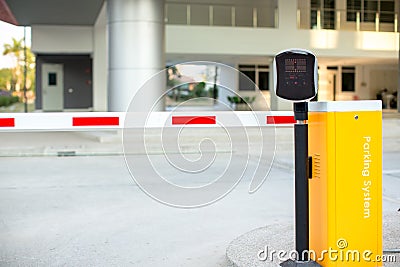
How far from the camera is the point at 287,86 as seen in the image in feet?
12.5

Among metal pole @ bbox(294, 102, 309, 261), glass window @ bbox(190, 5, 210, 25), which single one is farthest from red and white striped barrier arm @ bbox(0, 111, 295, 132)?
glass window @ bbox(190, 5, 210, 25)

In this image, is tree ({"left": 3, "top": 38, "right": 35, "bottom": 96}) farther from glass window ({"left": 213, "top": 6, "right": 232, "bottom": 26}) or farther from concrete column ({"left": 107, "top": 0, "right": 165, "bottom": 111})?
concrete column ({"left": 107, "top": 0, "right": 165, "bottom": 111})

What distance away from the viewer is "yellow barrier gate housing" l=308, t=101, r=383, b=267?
12.4 feet

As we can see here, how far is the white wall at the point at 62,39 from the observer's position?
26891mm

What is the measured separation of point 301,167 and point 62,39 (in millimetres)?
24570

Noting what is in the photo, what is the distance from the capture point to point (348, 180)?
381cm

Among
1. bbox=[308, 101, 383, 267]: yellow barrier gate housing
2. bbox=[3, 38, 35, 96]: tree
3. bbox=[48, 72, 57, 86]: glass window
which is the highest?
bbox=[3, 38, 35, 96]: tree

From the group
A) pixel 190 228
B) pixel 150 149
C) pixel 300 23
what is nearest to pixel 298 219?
pixel 190 228

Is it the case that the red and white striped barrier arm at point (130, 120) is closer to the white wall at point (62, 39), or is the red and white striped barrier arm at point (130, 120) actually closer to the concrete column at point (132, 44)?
the concrete column at point (132, 44)

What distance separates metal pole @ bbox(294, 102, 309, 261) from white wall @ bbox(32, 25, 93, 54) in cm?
2400

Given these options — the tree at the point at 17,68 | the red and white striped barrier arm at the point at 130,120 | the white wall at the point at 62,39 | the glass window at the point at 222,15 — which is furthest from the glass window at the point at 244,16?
the tree at the point at 17,68

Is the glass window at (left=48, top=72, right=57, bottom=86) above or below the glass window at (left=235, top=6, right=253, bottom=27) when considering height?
below

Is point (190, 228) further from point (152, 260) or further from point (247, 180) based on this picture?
point (247, 180)

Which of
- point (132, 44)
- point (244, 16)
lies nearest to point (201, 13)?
point (244, 16)
